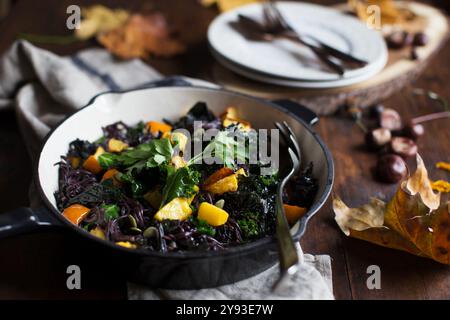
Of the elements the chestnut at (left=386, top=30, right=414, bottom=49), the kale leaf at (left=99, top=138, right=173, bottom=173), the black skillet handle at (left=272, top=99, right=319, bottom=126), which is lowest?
the chestnut at (left=386, top=30, right=414, bottom=49)

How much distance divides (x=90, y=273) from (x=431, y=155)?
171 centimetres

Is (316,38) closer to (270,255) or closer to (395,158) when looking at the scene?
(395,158)

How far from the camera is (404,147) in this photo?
9.11 ft

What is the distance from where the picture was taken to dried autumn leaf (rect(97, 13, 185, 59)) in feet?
11.4

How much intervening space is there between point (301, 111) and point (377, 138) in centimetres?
47

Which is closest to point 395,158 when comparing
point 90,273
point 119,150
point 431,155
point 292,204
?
point 431,155

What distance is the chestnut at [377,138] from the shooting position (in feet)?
9.34

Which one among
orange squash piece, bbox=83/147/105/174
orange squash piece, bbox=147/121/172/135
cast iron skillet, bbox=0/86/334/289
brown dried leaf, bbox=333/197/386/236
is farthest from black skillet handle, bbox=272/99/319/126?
orange squash piece, bbox=83/147/105/174

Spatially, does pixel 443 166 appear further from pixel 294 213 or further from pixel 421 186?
pixel 294 213

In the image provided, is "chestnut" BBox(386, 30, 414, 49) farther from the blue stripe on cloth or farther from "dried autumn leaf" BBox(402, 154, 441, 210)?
the blue stripe on cloth

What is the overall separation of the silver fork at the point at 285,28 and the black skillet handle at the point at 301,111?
0.68 m

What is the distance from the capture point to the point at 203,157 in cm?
222

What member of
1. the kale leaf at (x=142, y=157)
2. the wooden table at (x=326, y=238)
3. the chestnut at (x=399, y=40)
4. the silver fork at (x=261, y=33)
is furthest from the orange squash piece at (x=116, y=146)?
the chestnut at (x=399, y=40)

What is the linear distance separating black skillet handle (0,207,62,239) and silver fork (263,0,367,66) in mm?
1936
